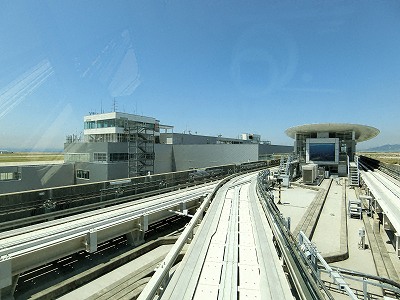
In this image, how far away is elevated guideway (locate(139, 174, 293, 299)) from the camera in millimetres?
3707

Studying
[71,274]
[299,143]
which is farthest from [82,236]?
[299,143]

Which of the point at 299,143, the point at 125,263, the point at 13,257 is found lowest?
the point at 125,263

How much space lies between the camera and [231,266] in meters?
4.55

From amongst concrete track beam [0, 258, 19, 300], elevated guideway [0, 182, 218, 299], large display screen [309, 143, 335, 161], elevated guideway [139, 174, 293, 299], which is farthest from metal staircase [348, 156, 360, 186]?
concrete track beam [0, 258, 19, 300]

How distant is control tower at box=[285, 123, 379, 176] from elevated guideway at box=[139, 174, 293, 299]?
1021 inches

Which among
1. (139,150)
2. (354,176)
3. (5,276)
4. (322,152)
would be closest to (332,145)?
(322,152)

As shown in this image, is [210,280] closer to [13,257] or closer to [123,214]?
[13,257]

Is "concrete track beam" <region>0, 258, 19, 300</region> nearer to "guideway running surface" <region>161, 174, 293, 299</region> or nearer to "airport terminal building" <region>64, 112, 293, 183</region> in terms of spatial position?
"guideway running surface" <region>161, 174, 293, 299</region>

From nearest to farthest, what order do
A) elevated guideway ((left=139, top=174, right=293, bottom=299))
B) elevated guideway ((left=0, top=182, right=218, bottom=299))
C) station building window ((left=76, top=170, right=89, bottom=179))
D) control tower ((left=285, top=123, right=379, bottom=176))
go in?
elevated guideway ((left=139, top=174, right=293, bottom=299)) < elevated guideway ((left=0, top=182, right=218, bottom=299)) < control tower ((left=285, top=123, right=379, bottom=176)) < station building window ((left=76, top=170, right=89, bottom=179))

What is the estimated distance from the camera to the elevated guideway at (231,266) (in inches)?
146

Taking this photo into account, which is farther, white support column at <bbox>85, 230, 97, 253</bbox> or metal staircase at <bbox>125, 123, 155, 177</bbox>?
metal staircase at <bbox>125, 123, 155, 177</bbox>

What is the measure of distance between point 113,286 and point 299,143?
3255 cm

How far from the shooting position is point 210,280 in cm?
407

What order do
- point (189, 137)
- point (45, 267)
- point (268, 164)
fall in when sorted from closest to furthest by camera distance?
point (45, 267) < point (268, 164) < point (189, 137)
